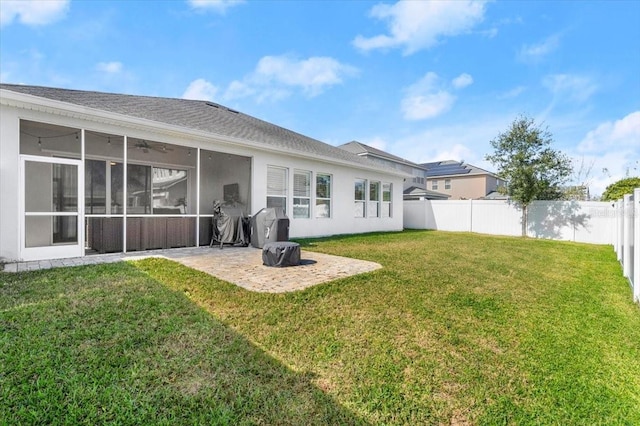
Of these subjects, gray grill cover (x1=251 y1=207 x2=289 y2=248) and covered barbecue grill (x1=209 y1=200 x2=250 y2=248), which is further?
covered barbecue grill (x1=209 y1=200 x2=250 y2=248)

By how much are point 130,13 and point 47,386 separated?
416 inches

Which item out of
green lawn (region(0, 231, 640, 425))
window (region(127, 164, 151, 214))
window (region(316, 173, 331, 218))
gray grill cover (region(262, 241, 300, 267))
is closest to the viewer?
green lawn (region(0, 231, 640, 425))

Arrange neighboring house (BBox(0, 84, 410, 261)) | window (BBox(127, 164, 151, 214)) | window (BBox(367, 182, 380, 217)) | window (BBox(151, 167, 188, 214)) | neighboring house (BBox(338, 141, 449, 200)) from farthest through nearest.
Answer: neighboring house (BBox(338, 141, 449, 200)), window (BBox(367, 182, 380, 217)), window (BBox(151, 167, 188, 214)), window (BBox(127, 164, 151, 214)), neighboring house (BBox(0, 84, 410, 261))

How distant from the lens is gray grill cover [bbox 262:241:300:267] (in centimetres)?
603

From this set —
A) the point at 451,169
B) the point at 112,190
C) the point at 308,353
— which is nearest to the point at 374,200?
the point at 112,190

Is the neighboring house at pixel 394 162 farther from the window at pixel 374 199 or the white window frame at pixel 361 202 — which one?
the white window frame at pixel 361 202

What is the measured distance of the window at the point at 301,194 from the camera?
428 inches

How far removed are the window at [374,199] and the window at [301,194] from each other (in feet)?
13.4

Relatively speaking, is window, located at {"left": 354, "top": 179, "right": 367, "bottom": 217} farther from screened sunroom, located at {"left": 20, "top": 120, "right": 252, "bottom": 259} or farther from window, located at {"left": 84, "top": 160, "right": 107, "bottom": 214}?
window, located at {"left": 84, "top": 160, "right": 107, "bottom": 214}

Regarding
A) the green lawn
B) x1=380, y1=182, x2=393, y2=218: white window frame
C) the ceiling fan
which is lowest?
the green lawn

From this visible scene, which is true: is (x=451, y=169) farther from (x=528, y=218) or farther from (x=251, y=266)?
(x=251, y=266)

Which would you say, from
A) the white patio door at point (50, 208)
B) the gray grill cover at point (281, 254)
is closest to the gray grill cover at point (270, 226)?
the gray grill cover at point (281, 254)

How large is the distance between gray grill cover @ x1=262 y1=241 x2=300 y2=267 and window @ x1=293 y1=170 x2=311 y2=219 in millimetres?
4729

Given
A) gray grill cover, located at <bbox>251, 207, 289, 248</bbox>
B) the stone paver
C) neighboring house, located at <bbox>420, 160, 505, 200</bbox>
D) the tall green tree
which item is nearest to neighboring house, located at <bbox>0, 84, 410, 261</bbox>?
the stone paver
